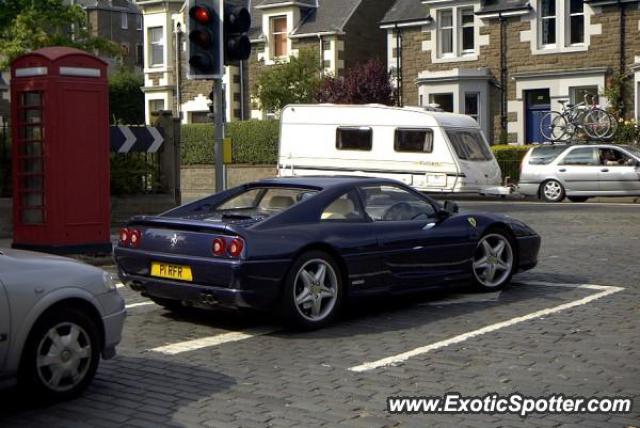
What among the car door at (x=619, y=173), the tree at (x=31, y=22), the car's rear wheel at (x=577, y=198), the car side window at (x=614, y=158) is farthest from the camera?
the car's rear wheel at (x=577, y=198)

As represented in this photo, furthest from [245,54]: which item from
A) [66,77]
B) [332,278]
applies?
[332,278]

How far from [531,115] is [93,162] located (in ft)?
85.3

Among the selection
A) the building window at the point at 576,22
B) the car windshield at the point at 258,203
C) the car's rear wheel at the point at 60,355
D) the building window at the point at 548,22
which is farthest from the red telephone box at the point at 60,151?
the building window at the point at 548,22

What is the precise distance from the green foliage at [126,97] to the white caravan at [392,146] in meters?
28.9

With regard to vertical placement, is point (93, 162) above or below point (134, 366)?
above

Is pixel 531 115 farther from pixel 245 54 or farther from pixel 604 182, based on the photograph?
pixel 245 54

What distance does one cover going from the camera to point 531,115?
37.0m

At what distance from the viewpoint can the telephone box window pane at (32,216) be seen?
A: 44.4 feet

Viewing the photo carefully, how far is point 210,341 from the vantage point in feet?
27.6

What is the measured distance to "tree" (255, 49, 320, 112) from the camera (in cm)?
4100

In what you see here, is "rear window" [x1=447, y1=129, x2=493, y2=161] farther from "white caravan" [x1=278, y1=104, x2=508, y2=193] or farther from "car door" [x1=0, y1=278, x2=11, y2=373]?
"car door" [x1=0, y1=278, x2=11, y2=373]

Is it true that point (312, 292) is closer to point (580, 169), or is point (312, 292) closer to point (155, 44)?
point (580, 169)

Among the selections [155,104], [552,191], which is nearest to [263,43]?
[155,104]

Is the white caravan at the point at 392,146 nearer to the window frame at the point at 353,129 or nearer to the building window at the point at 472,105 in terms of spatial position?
the window frame at the point at 353,129
